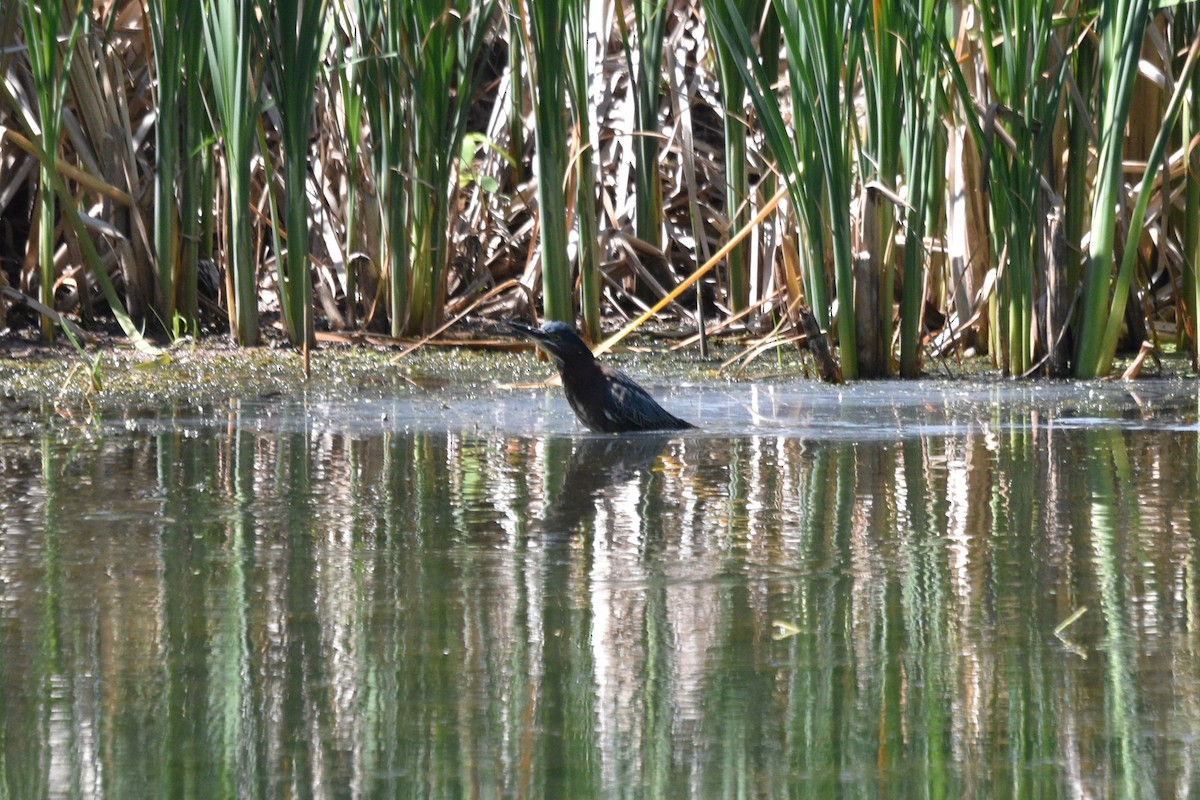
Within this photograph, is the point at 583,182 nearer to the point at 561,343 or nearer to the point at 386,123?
the point at 386,123

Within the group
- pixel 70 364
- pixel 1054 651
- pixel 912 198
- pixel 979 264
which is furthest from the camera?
pixel 979 264

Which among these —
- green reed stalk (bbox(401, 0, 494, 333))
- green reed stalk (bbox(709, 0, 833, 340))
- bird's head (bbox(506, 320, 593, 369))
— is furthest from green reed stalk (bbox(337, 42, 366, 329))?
bird's head (bbox(506, 320, 593, 369))

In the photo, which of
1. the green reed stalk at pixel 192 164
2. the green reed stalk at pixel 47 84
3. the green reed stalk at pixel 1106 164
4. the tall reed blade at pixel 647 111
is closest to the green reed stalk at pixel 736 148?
the tall reed blade at pixel 647 111

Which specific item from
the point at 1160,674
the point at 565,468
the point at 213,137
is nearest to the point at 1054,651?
the point at 1160,674

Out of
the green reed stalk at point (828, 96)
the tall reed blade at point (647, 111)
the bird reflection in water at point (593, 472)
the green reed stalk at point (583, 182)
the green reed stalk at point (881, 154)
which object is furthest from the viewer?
the tall reed blade at point (647, 111)

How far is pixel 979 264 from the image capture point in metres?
5.26

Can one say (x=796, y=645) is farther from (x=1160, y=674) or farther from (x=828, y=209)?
(x=828, y=209)

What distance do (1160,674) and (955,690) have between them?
0.67ft

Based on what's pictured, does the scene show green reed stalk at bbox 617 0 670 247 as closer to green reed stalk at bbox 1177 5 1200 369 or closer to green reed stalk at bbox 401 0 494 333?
green reed stalk at bbox 401 0 494 333

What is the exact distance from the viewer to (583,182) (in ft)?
17.6

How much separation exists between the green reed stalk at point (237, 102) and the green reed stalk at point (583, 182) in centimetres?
98

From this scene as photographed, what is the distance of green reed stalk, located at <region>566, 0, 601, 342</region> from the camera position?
5.23 meters

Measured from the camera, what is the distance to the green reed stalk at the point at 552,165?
4.95m

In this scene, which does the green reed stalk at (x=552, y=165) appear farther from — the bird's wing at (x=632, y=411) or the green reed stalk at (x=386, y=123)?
the bird's wing at (x=632, y=411)
